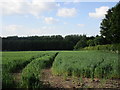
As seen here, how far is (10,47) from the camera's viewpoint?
83375 mm

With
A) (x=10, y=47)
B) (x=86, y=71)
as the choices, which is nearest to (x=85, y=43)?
(x=10, y=47)

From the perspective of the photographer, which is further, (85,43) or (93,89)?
(85,43)

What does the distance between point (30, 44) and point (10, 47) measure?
34.8 ft

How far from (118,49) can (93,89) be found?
25851 millimetres

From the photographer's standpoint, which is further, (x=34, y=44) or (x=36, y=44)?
(x=36, y=44)

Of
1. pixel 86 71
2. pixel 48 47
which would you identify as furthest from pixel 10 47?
pixel 86 71

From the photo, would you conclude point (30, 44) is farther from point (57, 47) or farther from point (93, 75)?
point (93, 75)

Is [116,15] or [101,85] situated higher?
[116,15]

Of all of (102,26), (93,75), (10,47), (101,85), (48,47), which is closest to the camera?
(101,85)

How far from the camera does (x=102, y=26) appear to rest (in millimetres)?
50219

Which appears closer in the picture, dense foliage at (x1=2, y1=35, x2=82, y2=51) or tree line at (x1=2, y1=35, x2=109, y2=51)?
tree line at (x1=2, y1=35, x2=109, y2=51)

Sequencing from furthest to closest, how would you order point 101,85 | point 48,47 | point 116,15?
point 48,47 < point 116,15 < point 101,85

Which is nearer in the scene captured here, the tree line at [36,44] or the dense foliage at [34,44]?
the tree line at [36,44]

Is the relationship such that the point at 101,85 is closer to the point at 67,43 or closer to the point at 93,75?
the point at 93,75
